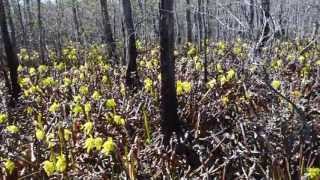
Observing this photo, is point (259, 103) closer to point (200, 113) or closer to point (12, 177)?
point (200, 113)

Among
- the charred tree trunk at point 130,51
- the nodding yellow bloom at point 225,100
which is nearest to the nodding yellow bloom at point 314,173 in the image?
the nodding yellow bloom at point 225,100

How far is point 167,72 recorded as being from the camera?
5.39 metres

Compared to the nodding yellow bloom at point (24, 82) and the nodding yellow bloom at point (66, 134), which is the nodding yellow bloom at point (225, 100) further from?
the nodding yellow bloom at point (24, 82)

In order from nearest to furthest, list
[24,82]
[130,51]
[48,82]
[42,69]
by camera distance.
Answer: [48,82]
[130,51]
[24,82]
[42,69]

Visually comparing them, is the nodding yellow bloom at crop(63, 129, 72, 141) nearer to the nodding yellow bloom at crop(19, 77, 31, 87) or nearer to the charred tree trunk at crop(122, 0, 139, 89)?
the charred tree trunk at crop(122, 0, 139, 89)

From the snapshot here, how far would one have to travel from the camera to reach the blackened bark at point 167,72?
16.9 feet

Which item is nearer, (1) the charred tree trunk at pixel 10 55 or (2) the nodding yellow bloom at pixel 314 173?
(2) the nodding yellow bloom at pixel 314 173

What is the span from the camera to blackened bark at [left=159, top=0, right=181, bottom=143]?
514 cm

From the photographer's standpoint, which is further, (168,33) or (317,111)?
(317,111)

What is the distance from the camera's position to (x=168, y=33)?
5195 millimetres

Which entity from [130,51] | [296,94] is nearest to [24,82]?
[130,51]

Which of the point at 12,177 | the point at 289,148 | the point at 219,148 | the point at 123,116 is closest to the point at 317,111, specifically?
the point at 289,148

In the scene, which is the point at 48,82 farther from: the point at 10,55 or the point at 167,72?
the point at 167,72

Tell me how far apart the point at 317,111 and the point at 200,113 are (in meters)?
1.50
